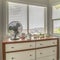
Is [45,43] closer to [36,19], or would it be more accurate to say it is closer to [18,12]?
[36,19]

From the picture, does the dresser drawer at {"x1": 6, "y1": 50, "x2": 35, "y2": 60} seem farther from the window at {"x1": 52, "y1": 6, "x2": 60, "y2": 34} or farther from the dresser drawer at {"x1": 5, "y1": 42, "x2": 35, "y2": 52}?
the window at {"x1": 52, "y1": 6, "x2": 60, "y2": 34}

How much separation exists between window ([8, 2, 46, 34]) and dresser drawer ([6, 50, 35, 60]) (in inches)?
34.6

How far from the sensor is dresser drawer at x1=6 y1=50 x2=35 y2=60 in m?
2.90

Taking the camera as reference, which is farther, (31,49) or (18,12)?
(18,12)

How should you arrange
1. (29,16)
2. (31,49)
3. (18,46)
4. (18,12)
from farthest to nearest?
(29,16)
(18,12)
(31,49)
(18,46)

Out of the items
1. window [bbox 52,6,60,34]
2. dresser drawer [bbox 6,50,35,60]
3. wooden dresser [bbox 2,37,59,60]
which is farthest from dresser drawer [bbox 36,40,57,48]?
window [bbox 52,6,60,34]

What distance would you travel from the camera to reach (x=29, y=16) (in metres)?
3.93

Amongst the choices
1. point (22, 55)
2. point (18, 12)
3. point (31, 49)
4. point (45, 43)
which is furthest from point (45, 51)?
point (18, 12)

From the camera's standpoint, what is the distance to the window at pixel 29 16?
363 centimetres

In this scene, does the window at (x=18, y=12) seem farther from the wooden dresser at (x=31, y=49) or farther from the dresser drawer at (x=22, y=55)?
the dresser drawer at (x=22, y=55)

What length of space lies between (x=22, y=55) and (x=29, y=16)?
1411 millimetres

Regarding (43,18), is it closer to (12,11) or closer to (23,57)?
(12,11)

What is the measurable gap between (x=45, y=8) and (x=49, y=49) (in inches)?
61.3

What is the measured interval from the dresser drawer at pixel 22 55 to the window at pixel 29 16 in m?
0.88
